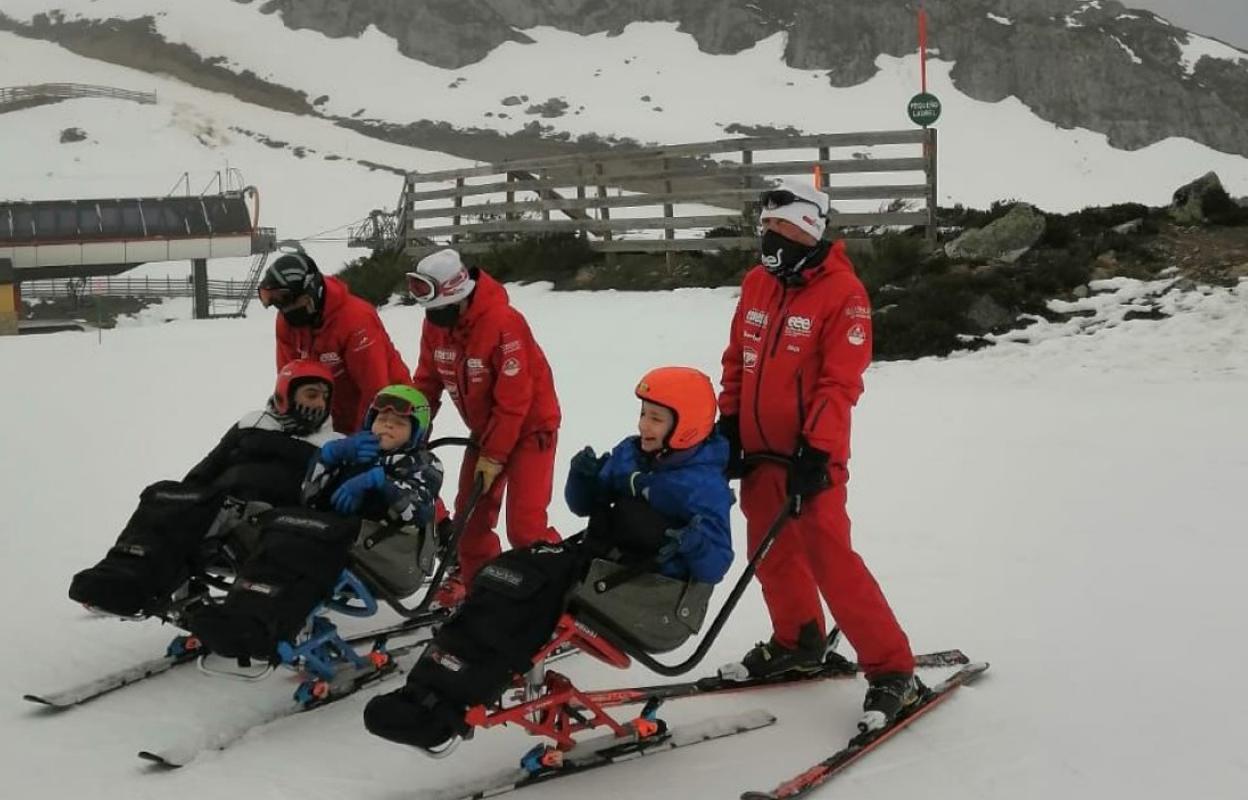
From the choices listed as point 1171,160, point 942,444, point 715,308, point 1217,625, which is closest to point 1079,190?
point 1171,160

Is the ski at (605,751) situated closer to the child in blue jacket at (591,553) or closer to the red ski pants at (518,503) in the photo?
the child in blue jacket at (591,553)

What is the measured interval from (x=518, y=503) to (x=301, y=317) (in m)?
1.30

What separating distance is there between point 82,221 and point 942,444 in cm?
2597

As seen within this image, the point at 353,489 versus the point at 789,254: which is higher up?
the point at 789,254

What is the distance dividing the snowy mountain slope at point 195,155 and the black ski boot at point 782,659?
28172 mm

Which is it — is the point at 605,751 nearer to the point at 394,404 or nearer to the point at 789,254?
the point at 394,404

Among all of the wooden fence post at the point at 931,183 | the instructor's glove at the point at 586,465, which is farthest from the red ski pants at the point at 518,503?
the wooden fence post at the point at 931,183

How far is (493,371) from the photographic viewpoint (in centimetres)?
451

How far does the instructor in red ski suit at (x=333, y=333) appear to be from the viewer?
4.86 m

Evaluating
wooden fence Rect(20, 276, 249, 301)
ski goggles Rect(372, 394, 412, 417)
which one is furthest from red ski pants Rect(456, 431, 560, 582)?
wooden fence Rect(20, 276, 249, 301)

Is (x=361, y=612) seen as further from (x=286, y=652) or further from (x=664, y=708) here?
(x=664, y=708)

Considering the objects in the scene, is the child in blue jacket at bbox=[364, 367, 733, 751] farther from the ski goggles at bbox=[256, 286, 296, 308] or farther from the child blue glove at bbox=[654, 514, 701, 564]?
the ski goggles at bbox=[256, 286, 296, 308]

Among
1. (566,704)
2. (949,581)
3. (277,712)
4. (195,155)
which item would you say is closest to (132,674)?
(277,712)

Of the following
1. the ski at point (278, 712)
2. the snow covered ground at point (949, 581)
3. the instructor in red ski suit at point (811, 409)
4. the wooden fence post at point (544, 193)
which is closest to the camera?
the snow covered ground at point (949, 581)
